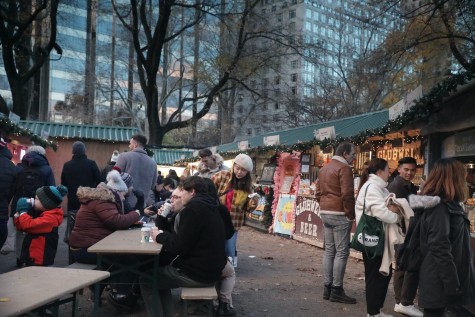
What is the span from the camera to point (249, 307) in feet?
18.7

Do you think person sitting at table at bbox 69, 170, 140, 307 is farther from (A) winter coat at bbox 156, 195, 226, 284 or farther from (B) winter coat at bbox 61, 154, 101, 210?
(B) winter coat at bbox 61, 154, 101, 210

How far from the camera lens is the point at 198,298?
13.6ft

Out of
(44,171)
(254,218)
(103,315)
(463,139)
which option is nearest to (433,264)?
(103,315)

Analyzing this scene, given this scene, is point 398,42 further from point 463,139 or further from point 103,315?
point 103,315

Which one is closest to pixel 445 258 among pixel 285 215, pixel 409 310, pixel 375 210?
pixel 375 210

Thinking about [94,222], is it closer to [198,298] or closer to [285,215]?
[198,298]

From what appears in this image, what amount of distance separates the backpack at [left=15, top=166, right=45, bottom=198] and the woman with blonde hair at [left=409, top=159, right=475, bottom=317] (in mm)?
5627

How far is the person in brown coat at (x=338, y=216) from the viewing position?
18.9 ft

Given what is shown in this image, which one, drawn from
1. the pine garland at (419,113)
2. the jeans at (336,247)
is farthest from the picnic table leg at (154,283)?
the pine garland at (419,113)

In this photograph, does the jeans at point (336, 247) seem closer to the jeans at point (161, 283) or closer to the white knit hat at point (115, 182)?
the jeans at point (161, 283)

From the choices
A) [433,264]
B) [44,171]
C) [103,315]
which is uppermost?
[44,171]

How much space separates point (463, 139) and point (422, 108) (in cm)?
92

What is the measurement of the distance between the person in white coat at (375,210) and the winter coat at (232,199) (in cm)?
199

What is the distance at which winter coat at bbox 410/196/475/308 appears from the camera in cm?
354
